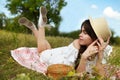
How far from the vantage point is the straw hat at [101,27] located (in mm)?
5811

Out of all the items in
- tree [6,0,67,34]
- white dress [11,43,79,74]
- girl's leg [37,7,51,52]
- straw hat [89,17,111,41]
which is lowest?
tree [6,0,67,34]

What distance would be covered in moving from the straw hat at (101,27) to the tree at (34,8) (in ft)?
116

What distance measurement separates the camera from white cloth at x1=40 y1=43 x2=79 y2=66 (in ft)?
20.5

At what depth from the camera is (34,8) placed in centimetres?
4172

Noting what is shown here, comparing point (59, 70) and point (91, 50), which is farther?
point (91, 50)

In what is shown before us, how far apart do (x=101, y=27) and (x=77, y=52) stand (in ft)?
1.85

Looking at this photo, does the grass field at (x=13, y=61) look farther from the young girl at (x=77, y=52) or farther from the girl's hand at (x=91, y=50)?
the girl's hand at (x=91, y=50)

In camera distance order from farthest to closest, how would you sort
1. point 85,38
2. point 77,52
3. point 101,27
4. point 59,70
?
1. point 77,52
2. point 101,27
3. point 85,38
4. point 59,70

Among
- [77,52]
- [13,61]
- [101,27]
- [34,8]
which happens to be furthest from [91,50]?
[34,8]

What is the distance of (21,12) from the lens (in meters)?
43.3

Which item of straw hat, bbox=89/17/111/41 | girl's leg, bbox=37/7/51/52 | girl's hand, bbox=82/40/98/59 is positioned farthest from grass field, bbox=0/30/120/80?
straw hat, bbox=89/17/111/41

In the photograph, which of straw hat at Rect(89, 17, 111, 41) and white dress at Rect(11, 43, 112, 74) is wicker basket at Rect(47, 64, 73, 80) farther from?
white dress at Rect(11, 43, 112, 74)

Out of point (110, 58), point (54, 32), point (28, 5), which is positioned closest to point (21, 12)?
point (28, 5)

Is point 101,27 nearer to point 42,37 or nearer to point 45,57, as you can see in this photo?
point 45,57
